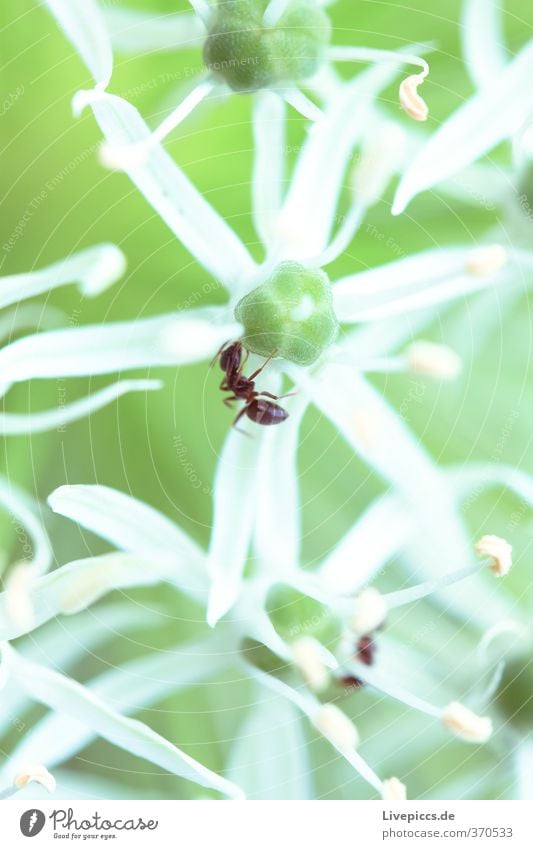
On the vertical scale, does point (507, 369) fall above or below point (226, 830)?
above

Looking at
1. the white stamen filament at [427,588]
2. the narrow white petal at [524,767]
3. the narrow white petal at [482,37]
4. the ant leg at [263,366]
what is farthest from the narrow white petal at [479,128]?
the narrow white petal at [524,767]

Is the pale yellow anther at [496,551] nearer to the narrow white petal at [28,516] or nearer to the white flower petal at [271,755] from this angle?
the white flower petal at [271,755]

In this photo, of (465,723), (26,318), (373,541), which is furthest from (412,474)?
(26,318)

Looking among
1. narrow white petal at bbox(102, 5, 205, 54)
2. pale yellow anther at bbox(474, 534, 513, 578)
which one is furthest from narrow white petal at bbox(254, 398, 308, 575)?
narrow white petal at bbox(102, 5, 205, 54)

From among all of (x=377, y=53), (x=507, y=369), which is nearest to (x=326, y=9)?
(x=377, y=53)

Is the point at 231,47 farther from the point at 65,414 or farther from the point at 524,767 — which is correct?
the point at 524,767

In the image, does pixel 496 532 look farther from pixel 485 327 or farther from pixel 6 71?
pixel 6 71
